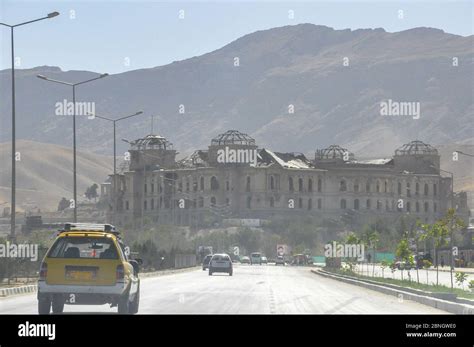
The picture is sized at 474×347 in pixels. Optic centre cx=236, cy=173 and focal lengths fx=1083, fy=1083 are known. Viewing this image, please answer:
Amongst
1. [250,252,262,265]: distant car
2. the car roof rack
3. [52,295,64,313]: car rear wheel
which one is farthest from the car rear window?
[250,252,262,265]: distant car

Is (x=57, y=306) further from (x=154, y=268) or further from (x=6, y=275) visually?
(x=154, y=268)

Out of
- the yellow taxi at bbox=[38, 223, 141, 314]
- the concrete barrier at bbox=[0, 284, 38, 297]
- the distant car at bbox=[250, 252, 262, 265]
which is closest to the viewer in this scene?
the yellow taxi at bbox=[38, 223, 141, 314]

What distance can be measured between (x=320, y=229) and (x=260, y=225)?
408 inches

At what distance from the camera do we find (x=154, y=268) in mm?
79938

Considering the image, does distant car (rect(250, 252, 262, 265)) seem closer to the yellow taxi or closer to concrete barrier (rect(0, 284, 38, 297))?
concrete barrier (rect(0, 284, 38, 297))

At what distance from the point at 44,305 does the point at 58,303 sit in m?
0.40

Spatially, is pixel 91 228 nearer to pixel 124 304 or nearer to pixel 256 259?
pixel 124 304

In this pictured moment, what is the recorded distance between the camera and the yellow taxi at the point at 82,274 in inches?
894

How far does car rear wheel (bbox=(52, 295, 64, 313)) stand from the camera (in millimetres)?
22953

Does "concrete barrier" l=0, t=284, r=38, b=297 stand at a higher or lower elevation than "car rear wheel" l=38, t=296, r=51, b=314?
lower

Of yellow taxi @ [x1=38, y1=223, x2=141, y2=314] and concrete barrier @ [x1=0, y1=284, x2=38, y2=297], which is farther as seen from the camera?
concrete barrier @ [x1=0, y1=284, x2=38, y2=297]

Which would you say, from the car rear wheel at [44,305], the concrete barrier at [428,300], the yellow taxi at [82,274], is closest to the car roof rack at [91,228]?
the yellow taxi at [82,274]
